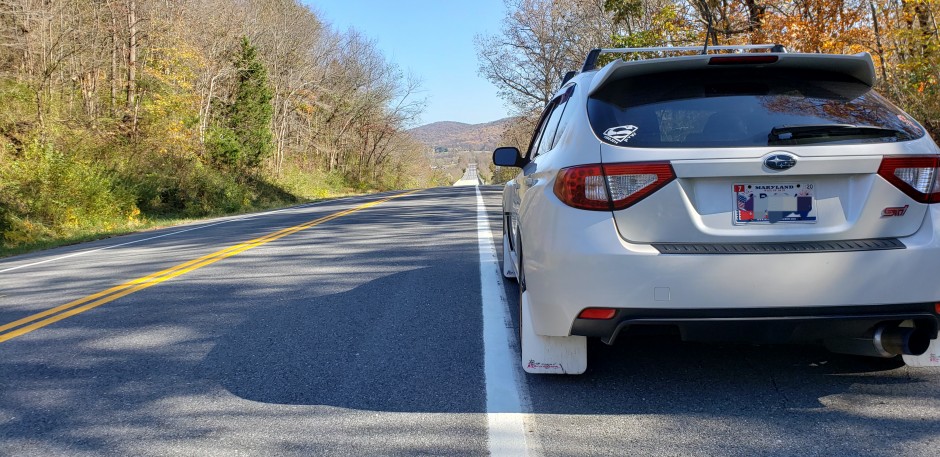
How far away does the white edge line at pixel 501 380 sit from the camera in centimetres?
282

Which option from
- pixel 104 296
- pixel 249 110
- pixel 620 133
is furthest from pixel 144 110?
pixel 620 133

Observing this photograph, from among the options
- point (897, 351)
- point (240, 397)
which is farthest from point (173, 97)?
point (897, 351)

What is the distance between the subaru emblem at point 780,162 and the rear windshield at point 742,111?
0.28ft

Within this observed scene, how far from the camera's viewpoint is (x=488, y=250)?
8523 millimetres

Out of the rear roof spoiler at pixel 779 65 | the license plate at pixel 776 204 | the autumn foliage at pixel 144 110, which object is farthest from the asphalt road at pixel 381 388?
the autumn foliage at pixel 144 110

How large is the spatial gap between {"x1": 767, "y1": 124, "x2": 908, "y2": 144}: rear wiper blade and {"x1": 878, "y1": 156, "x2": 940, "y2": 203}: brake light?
0.44 feet

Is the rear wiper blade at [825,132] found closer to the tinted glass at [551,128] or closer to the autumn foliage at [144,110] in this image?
the tinted glass at [551,128]

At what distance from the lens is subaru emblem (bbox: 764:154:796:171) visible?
2.92 metres

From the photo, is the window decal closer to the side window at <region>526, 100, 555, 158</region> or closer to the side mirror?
the side window at <region>526, 100, 555, 158</region>

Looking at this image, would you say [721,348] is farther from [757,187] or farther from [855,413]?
[757,187]

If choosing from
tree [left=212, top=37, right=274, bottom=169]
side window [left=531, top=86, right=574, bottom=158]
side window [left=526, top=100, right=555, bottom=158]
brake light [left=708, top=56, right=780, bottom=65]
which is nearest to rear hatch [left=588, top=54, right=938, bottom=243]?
brake light [left=708, top=56, right=780, bottom=65]

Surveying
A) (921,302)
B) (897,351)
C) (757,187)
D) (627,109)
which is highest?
(627,109)

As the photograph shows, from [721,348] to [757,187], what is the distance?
4.84 ft

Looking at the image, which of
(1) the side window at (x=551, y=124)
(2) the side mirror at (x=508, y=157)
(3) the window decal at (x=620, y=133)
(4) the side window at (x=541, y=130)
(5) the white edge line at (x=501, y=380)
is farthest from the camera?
(2) the side mirror at (x=508, y=157)
